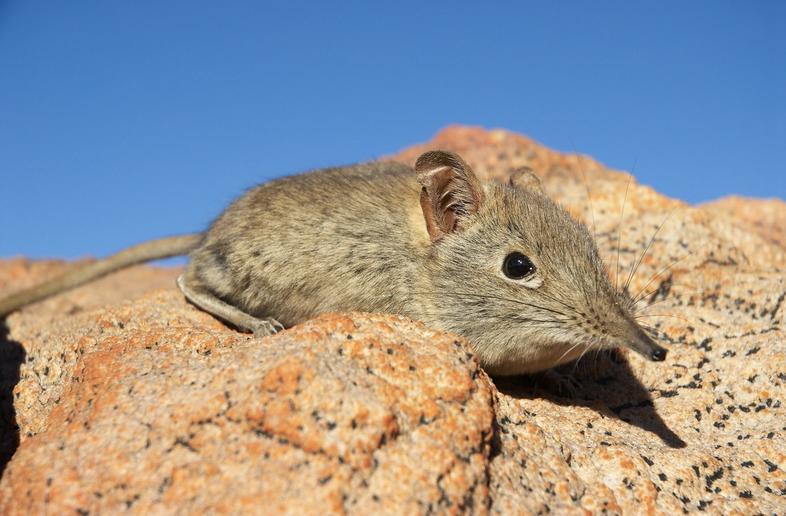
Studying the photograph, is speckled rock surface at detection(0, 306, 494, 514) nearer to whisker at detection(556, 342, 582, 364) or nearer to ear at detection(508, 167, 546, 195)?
whisker at detection(556, 342, 582, 364)

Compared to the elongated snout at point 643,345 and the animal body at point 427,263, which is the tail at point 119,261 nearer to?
the animal body at point 427,263

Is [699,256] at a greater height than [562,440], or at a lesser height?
greater

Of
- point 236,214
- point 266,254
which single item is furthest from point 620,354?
point 236,214

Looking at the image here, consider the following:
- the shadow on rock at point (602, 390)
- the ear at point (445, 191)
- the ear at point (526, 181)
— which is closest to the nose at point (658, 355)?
the shadow on rock at point (602, 390)

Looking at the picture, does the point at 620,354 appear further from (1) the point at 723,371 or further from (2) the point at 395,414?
(2) the point at 395,414

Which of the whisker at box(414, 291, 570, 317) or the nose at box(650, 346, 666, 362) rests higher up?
the nose at box(650, 346, 666, 362)

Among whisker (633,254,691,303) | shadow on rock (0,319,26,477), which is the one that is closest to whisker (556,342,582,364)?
whisker (633,254,691,303)
